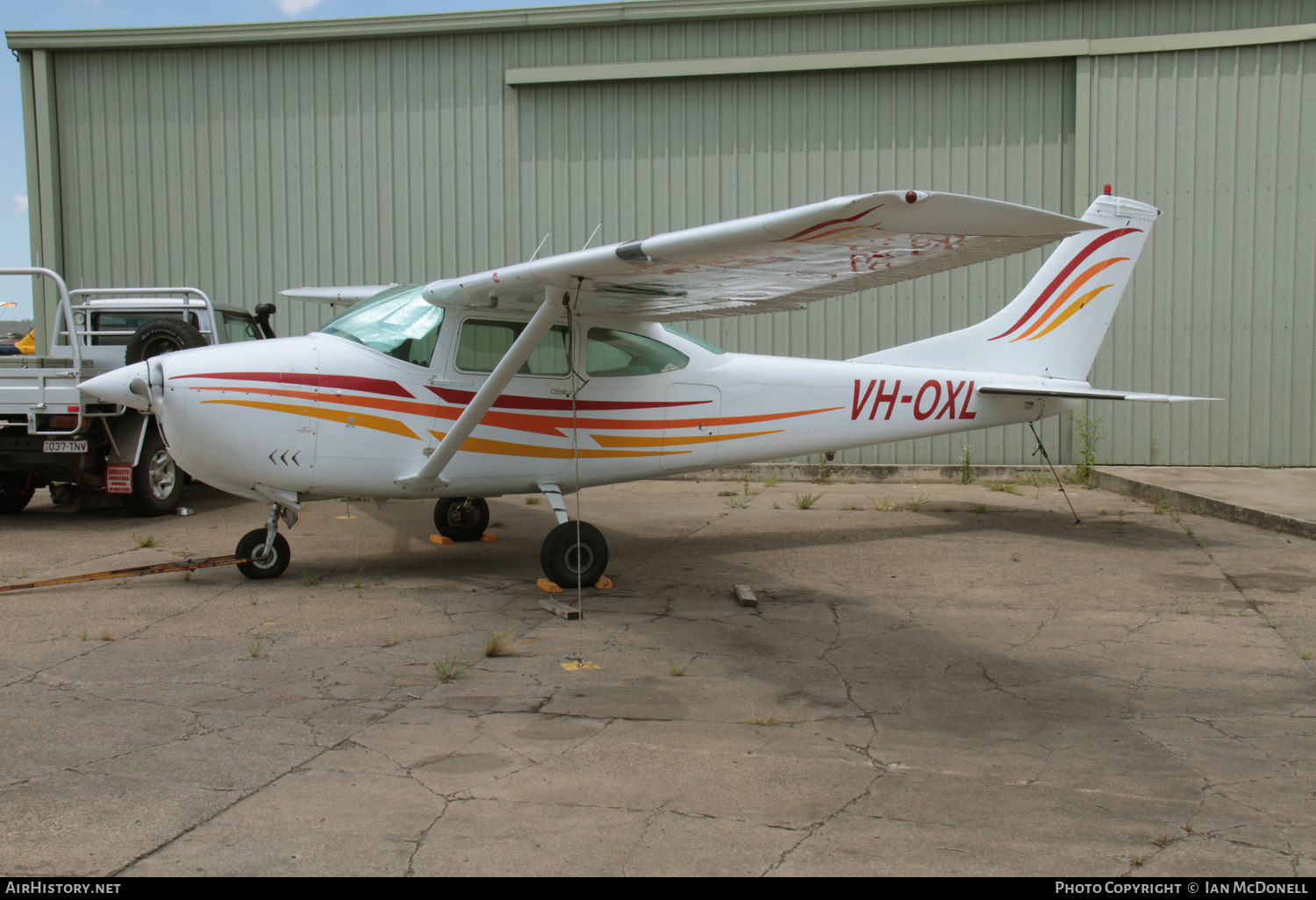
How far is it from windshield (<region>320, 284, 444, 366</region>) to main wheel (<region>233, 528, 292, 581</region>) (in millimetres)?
1526

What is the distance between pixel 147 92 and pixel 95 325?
4.96 metres

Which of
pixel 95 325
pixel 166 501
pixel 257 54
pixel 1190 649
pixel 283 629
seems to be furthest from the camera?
pixel 257 54

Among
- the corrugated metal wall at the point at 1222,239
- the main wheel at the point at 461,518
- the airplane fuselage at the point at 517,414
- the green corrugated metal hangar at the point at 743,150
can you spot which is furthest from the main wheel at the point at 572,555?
the corrugated metal wall at the point at 1222,239

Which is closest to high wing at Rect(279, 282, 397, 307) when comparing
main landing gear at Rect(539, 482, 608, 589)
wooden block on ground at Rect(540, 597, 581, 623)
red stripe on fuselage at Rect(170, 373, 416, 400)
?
red stripe on fuselage at Rect(170, 373, 416, 400)

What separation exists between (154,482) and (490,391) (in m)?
5.18

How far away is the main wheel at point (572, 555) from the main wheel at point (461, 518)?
77.5 inches

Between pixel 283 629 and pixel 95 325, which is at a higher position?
pixel 95 325

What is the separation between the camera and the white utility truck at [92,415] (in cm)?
820

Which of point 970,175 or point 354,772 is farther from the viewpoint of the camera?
point 970,175

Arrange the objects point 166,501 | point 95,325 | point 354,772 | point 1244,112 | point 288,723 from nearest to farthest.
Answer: point 354,772 → point 288,723 → point 166,501 → point 95,325 → point 1244,112

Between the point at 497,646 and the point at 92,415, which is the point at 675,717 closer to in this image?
the point at 497,646

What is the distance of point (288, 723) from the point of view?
12.1ft

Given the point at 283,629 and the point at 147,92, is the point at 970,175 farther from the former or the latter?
the point at 147,92

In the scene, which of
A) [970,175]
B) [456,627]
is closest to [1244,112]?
[970,175]
